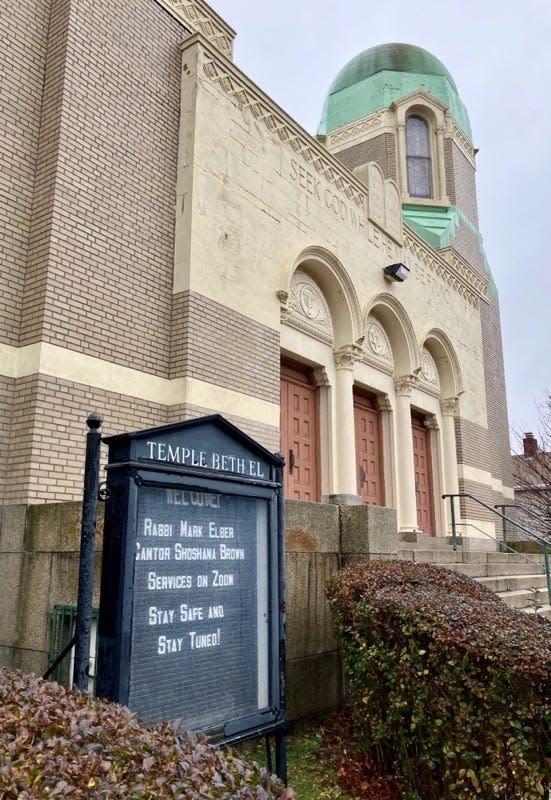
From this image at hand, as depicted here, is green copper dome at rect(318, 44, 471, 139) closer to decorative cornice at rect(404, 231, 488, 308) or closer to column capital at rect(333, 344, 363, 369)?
decorative cornice at rect(404, 231, 488, 308)

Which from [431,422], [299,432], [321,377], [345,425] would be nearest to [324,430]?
[345,425]

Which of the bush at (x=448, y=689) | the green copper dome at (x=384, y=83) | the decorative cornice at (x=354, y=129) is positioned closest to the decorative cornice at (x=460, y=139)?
the green copper dome at (x=384, y=83)

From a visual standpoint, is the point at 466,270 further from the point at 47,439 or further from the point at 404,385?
the point at 47,439

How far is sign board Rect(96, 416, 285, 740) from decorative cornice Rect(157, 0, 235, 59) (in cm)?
811

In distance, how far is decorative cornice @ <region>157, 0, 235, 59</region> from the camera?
30.3ft

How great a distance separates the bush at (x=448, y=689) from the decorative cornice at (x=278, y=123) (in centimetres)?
763

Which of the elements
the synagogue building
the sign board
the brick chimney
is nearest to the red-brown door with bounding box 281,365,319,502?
the synagogue building

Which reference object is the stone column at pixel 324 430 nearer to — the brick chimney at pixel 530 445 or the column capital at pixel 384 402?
the column capital at pixel 384 402

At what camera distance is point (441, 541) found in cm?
1289

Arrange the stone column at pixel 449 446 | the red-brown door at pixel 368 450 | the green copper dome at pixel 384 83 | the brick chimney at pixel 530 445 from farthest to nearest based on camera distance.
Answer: the brick chimney at pixel 530 445, the green copper dome at pixel 384 83, the stone column at pixel 449 446, the red-brown door at pixel 368 450

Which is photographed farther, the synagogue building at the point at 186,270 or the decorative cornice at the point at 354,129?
the decorative cornice at the point at 354,129

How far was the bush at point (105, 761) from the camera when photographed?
1646 mm

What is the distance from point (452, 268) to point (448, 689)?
13.6m

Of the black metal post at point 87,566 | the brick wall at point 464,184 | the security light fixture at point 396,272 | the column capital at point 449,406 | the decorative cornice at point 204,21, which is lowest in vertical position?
the black metal post at point 87,566
